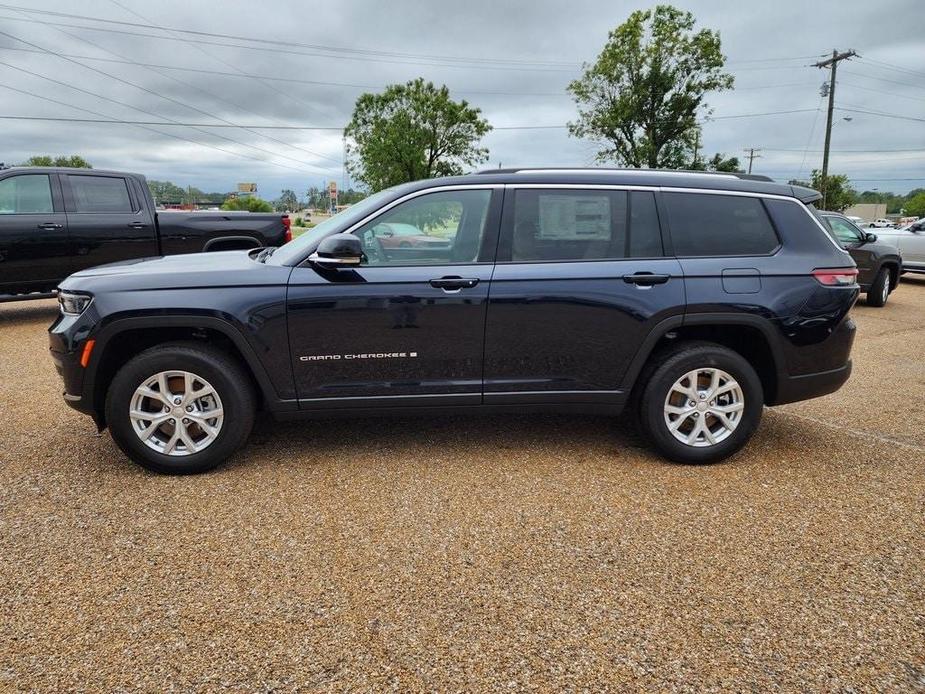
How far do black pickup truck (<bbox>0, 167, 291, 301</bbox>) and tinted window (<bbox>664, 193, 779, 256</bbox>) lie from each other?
662 cm

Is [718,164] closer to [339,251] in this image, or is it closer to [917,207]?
[339,251]

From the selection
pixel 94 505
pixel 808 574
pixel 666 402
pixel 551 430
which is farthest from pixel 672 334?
pixel 94 505

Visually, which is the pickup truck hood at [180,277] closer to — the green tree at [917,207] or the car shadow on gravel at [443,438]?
the car shadow on gravel at [443,438]

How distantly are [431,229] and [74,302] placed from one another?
2.05 m

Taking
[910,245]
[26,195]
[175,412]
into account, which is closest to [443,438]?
[175,412]

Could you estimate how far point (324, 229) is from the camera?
375 centimetres

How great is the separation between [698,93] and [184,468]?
39653 millimetres

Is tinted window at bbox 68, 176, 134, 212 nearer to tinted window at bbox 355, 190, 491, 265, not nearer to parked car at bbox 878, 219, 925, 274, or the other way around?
tinted window at bbox 355, 190, 491, 265

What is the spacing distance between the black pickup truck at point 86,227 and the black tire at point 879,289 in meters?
9.65

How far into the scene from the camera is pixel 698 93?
36.4 meters

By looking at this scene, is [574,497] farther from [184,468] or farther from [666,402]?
[184,468]

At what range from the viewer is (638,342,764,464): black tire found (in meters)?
3.62

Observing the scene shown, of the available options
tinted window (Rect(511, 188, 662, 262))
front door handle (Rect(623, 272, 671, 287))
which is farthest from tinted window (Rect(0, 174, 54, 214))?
front door handle (Rect(623, 272, 671, 287))

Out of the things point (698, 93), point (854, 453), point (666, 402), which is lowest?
point (854, 453)
